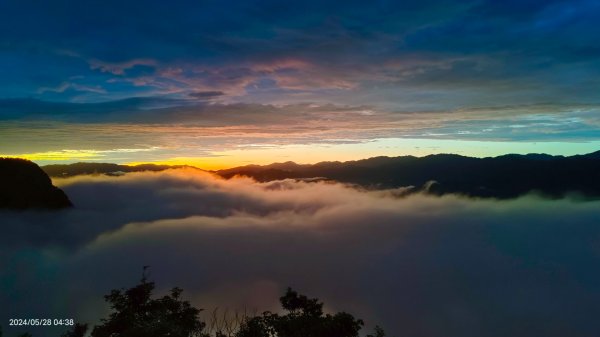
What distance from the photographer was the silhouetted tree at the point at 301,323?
3097 cm

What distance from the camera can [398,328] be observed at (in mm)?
180500

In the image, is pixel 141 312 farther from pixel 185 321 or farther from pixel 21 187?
pixel 21 187

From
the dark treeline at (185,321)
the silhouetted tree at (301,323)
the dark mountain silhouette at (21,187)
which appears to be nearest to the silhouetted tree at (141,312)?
the dark treeline at (185,321)

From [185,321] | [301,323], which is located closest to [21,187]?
[185,321]

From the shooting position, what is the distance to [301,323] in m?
33.7

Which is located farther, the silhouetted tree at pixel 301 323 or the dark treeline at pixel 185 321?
the silhouetted tree at pixel 301 323

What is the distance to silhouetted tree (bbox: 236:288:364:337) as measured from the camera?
31.0 metres

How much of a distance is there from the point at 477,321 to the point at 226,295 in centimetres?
13740

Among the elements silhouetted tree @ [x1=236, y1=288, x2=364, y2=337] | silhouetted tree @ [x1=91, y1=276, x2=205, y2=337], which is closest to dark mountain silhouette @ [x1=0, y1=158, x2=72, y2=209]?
silhouetted tree @ [x1=91, y1=276, x2=205, y2=337]

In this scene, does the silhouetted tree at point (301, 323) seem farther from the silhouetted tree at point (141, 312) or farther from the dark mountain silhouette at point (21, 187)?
the dark mountain silhouette at point (21, 187)

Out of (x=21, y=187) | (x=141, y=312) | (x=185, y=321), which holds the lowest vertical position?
(x=185, y=321)

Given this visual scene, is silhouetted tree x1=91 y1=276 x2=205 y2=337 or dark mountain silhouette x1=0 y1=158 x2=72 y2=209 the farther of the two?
dark mountain silhouette x1=0 y1=158 x2=72 y2=209

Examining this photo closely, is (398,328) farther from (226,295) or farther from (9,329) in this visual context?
(9,329)

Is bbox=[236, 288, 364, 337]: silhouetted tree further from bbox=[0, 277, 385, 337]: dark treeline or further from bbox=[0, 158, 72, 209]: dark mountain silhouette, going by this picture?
bbox=[0, 158, 72, 209]: dark mountain silhouette
